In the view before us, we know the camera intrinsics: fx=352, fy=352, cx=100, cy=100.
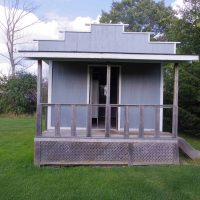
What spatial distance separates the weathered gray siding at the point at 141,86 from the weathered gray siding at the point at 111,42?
0.57 meters

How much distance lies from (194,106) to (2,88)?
48.7 ft

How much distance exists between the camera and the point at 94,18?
39844 millimetres

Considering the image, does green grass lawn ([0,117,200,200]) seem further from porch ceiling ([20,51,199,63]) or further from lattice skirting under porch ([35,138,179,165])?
porch ceiling ([20,51,199,63])

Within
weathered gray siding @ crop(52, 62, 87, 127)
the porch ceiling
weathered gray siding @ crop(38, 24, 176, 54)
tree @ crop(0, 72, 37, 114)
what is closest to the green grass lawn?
weathered gray siding @ crop(52, 62, 87, 127)

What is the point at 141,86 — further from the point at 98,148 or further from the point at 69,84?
the point at 98,148

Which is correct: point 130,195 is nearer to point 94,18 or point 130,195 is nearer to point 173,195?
point 173,195

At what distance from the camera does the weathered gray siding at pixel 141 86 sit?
36.9ft

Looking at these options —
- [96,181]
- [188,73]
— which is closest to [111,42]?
[188,73]

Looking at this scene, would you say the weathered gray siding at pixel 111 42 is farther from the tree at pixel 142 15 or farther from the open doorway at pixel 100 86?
the tree at pixel 142 15

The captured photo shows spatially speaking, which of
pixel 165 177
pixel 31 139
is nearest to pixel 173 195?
pixel 165 177

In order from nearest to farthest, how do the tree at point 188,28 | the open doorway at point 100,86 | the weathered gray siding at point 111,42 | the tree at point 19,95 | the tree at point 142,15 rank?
1. the weathered gray siding at point 111,42
2. the open doorway at point 100,86
3. the tree at point 188,28
4. the tree at point 19,95
5. the tree at point 142,15

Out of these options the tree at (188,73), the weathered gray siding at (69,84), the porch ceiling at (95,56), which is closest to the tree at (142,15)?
the tree at (188,73)

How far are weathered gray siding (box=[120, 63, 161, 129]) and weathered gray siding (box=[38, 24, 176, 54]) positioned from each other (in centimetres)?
57

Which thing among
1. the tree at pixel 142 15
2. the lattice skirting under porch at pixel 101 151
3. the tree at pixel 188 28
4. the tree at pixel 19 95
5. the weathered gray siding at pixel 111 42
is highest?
the tree at pixel 142 15
